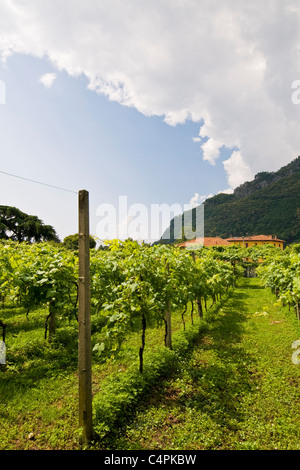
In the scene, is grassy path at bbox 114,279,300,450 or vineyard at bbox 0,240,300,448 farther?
vineyard at bbox 0,240,300,448

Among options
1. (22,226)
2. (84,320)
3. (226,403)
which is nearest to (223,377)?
(226,403)

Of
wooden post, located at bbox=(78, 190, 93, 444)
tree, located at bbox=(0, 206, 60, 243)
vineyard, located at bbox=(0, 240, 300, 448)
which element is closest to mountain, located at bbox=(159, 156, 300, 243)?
tree, located at bbox=(0, 206, 60, 243)

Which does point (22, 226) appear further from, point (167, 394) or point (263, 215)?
point (263, 215)

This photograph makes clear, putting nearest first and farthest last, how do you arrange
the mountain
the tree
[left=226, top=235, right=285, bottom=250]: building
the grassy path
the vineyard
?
the grassy path, the vineyard, the tree, [left=226, top=235, right=285, bottom=250]: building, the mountain

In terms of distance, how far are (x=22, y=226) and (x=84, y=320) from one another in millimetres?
36544

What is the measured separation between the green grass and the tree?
3106 cm

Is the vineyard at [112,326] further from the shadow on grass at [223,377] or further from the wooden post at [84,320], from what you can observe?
the shadow on grass at [223,377]

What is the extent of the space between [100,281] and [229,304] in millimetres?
8789

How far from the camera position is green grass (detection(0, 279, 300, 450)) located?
3.35m

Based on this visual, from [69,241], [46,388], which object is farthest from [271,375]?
[69,241]

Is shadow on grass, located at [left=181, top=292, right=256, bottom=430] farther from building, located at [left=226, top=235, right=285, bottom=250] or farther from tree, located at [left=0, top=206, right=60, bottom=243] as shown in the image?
building, located at [left=226, top=235, right=285, bottom=250]

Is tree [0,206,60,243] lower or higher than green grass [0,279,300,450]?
higher

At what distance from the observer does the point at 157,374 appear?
4.93m

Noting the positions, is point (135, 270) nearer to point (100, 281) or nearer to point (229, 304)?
point (100, 281)
